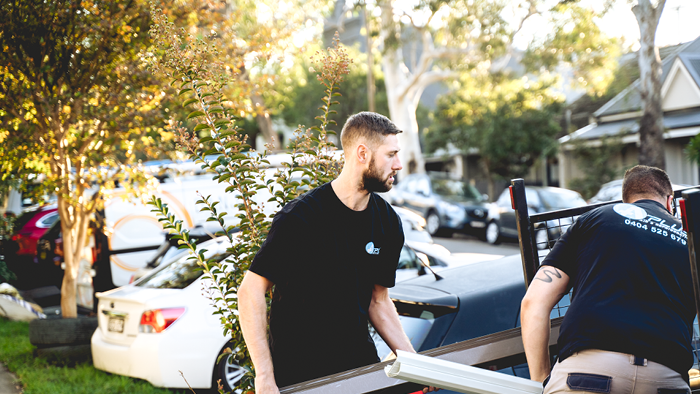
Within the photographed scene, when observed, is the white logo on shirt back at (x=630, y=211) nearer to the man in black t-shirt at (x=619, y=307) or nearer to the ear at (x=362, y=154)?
the man in black t-shirt at (x=619, y=307)

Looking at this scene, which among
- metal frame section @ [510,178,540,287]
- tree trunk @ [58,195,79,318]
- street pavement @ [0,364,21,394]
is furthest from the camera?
tree trunk @ [58,195,79,318]

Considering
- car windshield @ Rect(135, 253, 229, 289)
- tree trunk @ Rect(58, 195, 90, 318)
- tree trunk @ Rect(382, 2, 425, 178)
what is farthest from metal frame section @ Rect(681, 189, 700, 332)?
tree trunk @ Rect(382, 2, 425, 178)

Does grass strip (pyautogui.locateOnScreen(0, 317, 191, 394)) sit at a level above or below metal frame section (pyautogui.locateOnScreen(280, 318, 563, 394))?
below

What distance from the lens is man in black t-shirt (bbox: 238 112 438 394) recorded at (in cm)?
230

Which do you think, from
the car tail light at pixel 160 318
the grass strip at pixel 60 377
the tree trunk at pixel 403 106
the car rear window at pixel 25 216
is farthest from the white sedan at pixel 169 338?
the tree trunk at pixel 403 106

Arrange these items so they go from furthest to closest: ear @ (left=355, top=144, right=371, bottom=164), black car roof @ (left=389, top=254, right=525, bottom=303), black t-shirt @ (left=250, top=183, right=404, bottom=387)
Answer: black car roof @ (left=389, top=254, right=525, bottom=303) → ear @ (left=355, top=144, right=371, bottom=164) → black t-shirt @ (left=250, top=183, right=404, bottom=387)

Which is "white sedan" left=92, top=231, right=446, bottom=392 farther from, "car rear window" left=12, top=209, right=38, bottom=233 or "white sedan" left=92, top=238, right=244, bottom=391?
"car rear window" left=12, top=209, right=38, bottom=233

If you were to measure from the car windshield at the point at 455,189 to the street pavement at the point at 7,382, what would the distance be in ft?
43.4

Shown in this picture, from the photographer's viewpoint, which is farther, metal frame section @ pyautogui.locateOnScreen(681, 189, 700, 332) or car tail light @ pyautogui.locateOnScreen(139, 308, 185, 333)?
car tail light @ pyautogui.locateOnScreen(139, 308, 185, 333)

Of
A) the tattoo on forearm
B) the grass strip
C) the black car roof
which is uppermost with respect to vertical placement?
the tattoo on forearm

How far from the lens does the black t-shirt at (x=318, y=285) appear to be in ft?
7.55

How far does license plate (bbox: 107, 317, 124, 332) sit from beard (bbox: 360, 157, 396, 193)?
12.4 ft

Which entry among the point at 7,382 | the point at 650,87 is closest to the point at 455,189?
the point at 650,87

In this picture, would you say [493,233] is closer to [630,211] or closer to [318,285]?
[630,211]
